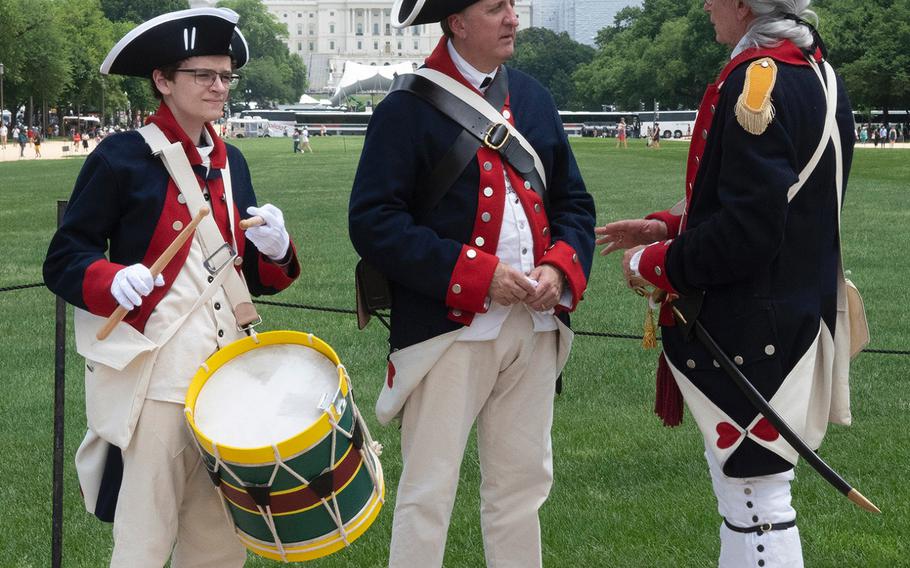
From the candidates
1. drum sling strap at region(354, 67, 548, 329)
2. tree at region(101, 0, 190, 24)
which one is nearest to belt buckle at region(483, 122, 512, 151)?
drum sling strap at region(354, 67, 548, 329)

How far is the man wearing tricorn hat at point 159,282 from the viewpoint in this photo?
3.65 metres

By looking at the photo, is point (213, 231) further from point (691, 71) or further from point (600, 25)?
point (600, 25)

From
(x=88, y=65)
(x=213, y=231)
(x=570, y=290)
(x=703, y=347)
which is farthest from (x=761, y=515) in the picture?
Result: (x=88, y=65)

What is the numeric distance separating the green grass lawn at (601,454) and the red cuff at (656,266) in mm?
1630

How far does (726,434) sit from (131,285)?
1866 millimetres

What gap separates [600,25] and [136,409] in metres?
168

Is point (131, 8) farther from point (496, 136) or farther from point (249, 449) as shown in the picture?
point (249, 449)

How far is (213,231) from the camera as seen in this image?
12.5 ft

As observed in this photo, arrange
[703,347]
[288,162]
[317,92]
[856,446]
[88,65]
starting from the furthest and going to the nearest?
[317,92]
[88,65]
[288,162]
[856,446]
[703,347]

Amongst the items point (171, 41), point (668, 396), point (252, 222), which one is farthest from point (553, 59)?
point (252, 222)

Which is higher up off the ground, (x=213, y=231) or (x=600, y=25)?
(x=600, y=25)

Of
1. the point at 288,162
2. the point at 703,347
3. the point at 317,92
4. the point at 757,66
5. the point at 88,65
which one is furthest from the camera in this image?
the point at 317,92

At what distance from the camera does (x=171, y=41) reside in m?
3.74

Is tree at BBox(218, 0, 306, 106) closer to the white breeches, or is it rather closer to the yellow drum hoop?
the yellow drum hoop
